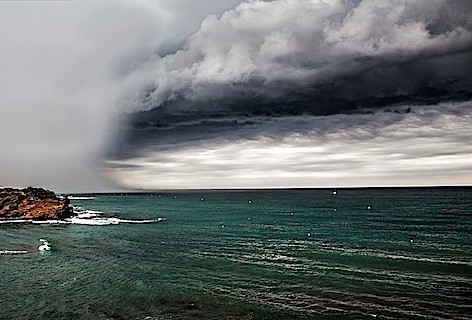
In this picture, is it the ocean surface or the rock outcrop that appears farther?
the rock outcrop

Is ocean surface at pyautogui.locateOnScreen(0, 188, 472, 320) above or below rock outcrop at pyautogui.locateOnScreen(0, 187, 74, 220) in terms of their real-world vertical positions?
below

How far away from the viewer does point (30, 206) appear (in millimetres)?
119750

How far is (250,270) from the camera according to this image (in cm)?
5322

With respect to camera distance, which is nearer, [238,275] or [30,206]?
[238,275]

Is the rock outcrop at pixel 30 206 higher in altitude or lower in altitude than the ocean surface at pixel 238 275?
higher

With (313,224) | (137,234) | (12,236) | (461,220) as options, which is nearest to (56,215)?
(12,236)

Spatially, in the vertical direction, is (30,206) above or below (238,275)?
above

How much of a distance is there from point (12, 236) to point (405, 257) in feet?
261

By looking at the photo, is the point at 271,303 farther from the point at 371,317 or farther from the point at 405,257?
the point at 405,257

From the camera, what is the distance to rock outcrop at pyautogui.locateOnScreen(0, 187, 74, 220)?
11794cm

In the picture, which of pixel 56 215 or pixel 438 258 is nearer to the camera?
pixel 438 258

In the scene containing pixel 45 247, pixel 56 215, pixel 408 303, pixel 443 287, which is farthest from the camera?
pixel 56 215

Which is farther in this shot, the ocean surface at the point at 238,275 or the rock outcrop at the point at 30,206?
the rock outcrop at the point at 30,206

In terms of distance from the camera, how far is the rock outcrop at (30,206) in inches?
4643
